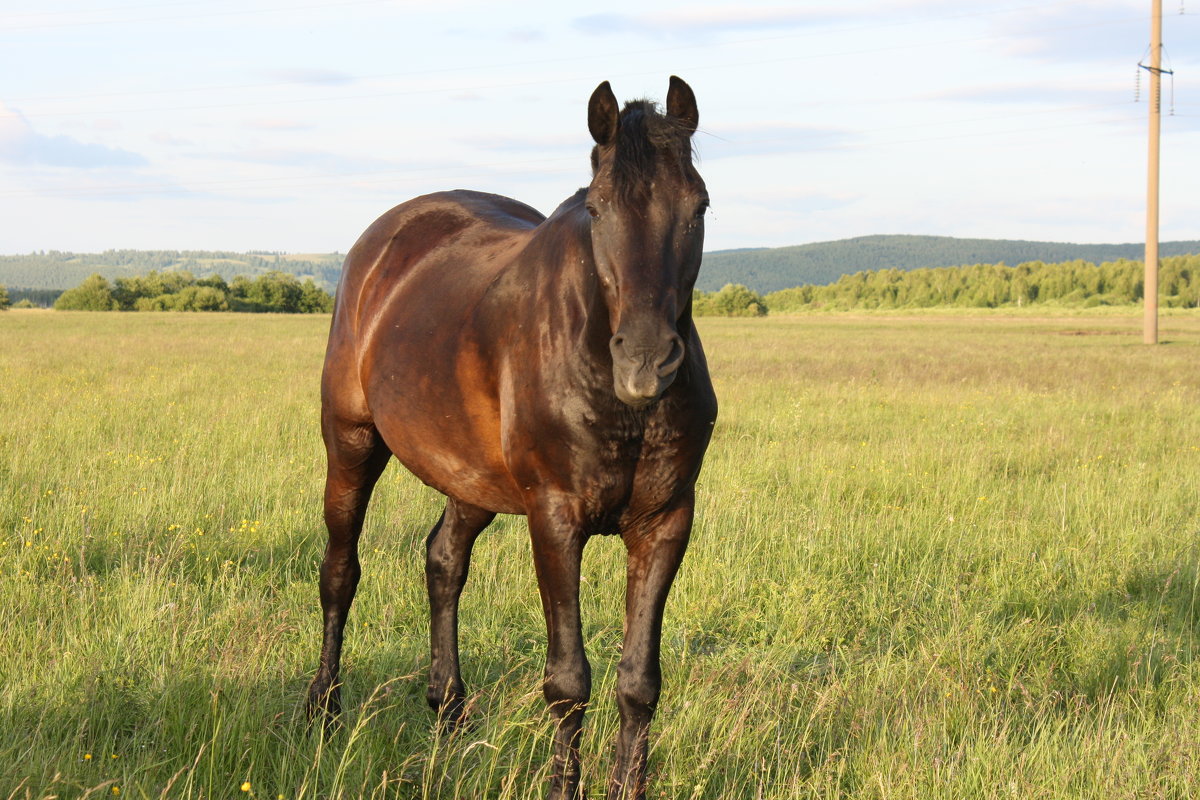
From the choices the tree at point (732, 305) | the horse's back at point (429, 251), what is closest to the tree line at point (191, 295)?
the tree at point (732, 305)

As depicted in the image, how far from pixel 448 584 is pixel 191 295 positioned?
84.2 meters

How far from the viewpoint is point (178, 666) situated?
12.3ft

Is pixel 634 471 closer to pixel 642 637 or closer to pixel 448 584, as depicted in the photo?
pixel 642 637

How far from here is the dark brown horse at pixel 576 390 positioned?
2.52 meters

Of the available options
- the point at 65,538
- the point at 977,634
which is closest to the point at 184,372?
the point at 65,538

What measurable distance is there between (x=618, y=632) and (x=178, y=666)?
1993 millimetres

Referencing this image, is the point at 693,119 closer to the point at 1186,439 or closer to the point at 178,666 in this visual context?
the point at 178,666

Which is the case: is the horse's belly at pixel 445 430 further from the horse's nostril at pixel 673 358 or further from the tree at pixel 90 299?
the tree at pixel 90 299

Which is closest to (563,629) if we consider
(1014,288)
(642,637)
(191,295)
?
(642,637)

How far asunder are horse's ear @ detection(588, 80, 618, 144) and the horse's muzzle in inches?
26.1

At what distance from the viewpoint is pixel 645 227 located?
2.51 meters

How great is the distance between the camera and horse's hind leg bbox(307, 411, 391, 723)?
429cm

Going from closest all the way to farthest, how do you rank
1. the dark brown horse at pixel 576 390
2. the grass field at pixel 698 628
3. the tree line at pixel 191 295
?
the dark brown horse at pixel 576 390 → the grass field at pixel 698 628 → the tree line at pixel 191 295

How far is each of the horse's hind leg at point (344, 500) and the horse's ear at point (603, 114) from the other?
2.13 metres
